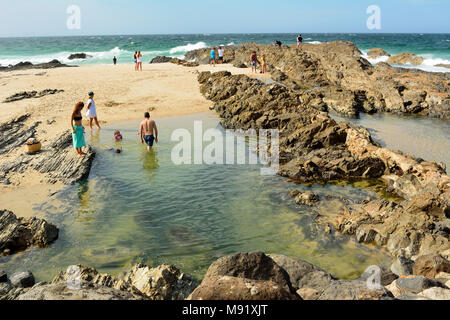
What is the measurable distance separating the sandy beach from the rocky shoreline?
14.8 ft

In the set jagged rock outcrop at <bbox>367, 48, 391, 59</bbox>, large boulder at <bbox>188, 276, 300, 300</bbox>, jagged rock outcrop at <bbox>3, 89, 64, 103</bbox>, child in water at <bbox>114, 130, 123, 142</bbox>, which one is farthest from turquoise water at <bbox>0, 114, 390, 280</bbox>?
Answer: jagged rock outcrop at <bbox>367, 48, 391, 59</bbox>

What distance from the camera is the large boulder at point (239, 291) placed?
13.0 ft

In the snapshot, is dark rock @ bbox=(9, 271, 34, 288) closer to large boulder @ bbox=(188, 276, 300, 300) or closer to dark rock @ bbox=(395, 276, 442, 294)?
large boulder @ bbox=(188, 276, 300, 300)

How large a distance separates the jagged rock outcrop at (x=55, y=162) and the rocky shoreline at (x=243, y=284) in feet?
16.2

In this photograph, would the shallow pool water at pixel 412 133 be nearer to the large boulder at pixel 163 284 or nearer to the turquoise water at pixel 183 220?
the turquoise water at pixel 183 220

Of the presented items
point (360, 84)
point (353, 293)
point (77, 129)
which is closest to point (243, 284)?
point (353, 293)

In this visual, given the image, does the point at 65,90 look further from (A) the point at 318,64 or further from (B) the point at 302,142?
(A) the point at 318,64

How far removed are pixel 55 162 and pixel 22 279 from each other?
6176 millimetres

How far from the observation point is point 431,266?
5836mm

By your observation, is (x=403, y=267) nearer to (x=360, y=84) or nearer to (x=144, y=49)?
(x=360, y=84)

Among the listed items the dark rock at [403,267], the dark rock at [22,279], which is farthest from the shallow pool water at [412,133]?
the dark rock at [22,279]

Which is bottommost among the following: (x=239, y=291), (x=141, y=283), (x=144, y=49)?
(x=141, y=283)

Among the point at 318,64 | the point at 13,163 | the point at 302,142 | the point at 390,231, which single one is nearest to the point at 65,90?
the point at 13,163

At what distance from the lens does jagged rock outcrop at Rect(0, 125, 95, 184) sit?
1077 centimetres
